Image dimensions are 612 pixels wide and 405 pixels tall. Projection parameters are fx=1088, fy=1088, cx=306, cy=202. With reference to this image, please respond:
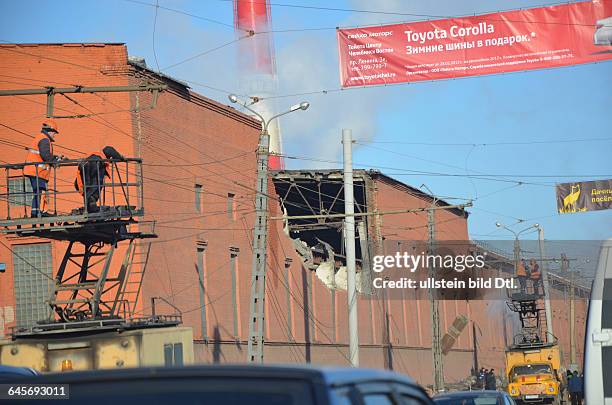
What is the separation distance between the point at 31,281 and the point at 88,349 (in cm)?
1605

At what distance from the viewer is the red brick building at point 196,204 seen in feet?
115

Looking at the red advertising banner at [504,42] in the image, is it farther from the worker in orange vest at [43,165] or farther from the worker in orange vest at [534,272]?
the worker in orange vest at [534,272]

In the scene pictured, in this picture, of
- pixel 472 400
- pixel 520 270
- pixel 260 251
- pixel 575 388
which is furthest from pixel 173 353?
pixel 520 270

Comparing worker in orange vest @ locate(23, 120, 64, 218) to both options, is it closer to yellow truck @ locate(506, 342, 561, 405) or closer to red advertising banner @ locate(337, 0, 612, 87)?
red advertising banner @ locate(337, 0, 612, 87)

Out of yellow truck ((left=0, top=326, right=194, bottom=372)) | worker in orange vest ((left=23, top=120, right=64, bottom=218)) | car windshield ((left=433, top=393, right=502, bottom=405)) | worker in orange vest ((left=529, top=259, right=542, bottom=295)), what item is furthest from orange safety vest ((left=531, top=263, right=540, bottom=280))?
car windshield ((left=433, top=393, right=502, bottom=405))

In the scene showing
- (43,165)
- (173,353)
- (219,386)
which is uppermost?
(43,165)

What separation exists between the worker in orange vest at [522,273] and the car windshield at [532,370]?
1820cm

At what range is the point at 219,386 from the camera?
13.2ft

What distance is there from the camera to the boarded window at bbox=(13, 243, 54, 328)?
35719mm

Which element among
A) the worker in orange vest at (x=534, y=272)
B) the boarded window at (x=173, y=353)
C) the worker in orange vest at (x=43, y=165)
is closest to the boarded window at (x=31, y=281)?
the worker in orange vest at (x=43, y=165)

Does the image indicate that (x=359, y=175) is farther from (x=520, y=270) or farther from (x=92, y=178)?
(x=92, y=178)

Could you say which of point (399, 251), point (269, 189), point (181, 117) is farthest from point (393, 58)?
point (399, 251)

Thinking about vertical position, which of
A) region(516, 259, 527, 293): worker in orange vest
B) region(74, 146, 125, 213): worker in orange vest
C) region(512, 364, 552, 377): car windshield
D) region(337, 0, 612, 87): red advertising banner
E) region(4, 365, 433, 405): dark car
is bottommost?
region(512, 364, 552, 377): car windshield

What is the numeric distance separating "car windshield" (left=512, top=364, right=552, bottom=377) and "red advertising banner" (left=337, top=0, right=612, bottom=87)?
2642 centimetres
